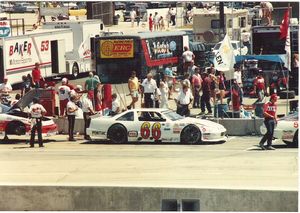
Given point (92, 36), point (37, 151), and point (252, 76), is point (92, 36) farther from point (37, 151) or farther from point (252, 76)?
point (37, 151)

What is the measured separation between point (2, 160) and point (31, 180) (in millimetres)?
3416

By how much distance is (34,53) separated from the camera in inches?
1366

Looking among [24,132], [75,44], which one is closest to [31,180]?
[24,132]

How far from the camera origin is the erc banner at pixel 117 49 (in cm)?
3294

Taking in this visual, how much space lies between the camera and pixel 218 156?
65.1ft

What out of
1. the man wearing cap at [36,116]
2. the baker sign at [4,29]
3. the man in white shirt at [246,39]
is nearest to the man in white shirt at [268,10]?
the man in white shirt at [246,39]

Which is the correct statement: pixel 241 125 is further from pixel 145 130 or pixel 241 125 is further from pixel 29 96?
pixel 29 96

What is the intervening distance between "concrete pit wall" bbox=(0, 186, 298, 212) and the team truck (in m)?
22.9

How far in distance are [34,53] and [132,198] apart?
21774 millimetres

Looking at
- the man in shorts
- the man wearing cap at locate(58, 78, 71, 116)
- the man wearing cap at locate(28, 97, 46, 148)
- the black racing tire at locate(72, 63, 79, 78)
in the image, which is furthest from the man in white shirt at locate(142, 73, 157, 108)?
the black racing tire at locate(72, 63, 79, 78)

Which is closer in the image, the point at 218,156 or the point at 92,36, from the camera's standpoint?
the point at 218,156

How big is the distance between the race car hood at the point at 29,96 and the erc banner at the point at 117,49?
27.3ft

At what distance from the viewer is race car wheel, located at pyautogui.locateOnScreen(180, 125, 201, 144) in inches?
859

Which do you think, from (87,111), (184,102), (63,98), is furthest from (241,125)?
(63,98)
